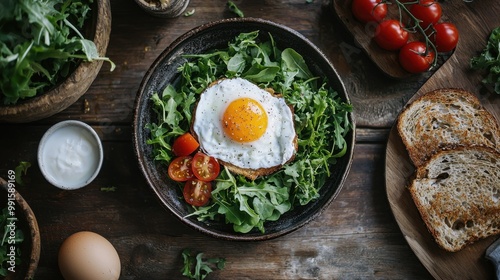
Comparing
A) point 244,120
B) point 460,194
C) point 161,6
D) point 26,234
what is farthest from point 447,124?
point 26,234

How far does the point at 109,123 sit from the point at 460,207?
2496mm

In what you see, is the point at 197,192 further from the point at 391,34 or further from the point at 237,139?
the point at 391,34

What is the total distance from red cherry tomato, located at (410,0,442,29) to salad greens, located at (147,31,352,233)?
828 mm

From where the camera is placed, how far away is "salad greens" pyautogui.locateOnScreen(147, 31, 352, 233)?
11.6 feet

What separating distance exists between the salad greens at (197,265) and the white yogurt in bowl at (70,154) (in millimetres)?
844

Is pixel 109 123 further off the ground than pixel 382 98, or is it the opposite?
pixel 382 98

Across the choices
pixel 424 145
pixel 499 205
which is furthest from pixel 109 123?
pixel 499 205

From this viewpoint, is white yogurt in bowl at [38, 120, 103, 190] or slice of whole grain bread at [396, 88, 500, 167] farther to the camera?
slice of whole grain bread at [396, 88, 500, 167]

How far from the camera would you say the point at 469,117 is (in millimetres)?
3834

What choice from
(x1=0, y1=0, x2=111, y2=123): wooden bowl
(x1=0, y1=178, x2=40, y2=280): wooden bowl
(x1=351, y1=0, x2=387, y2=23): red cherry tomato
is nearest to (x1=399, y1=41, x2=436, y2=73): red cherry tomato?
(x1=351, y1=0, x2=387, y2=23): red cherry tomato

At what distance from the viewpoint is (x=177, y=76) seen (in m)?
3.74

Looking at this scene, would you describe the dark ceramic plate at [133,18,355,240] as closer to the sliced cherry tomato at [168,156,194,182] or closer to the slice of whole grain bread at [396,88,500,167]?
the sliced cherry tomato at [168,156,194,182]

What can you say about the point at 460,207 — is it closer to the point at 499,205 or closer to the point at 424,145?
the point at 499,205

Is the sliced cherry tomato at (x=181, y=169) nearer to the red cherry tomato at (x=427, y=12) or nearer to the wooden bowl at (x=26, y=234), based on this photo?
the wooden bowl at (x=26, y=234)
